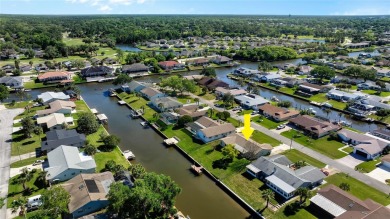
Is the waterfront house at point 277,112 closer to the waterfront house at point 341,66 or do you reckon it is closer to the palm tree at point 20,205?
the palm tree at point 20,205

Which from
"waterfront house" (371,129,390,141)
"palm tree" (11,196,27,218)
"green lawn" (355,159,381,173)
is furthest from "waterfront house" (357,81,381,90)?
"palm tree" (11,196,27,218)

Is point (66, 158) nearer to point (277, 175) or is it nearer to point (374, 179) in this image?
point (277, 175)

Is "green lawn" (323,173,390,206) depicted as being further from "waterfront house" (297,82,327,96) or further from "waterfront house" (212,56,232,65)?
"waterfront house" (212,56,232,65)

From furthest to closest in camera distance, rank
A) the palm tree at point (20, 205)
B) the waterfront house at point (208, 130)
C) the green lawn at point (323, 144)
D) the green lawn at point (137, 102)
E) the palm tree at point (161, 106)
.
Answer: the green lawn at point (137, 102) → the palm tree at point (161, 106) → the waterfront house at point (208, 130) → the green lawn at point (323, 144) → the palm tree at point (20, 205)

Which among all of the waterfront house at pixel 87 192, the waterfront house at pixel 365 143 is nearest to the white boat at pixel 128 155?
the waterfront house at pixel 87 192

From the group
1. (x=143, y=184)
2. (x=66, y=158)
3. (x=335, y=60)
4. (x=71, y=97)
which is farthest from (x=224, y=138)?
(x=335, y=60)

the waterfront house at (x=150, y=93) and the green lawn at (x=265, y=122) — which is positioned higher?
the waterfront house at (x=150, y=93)
